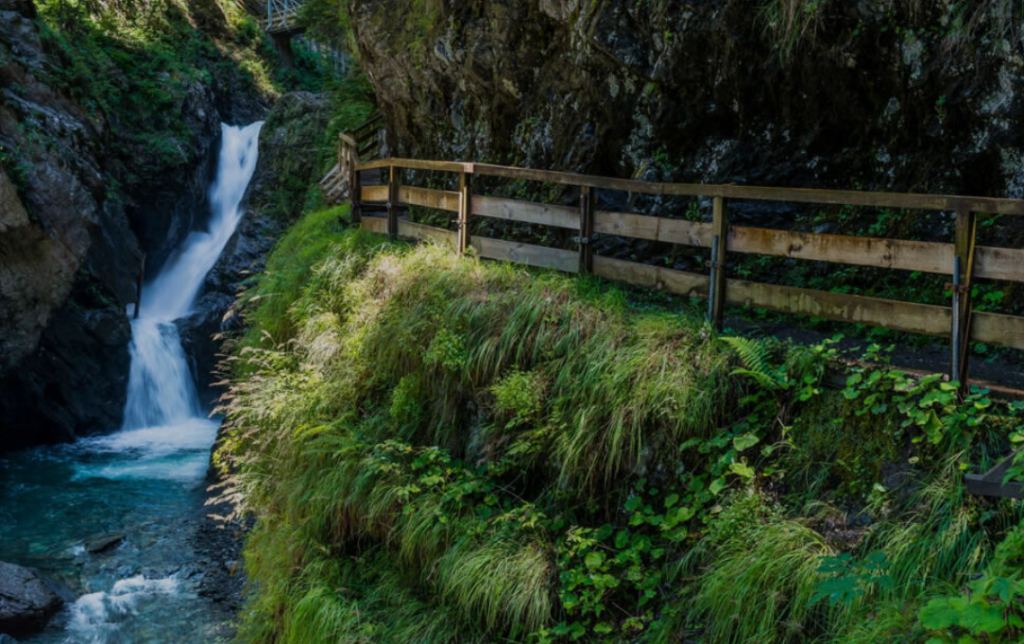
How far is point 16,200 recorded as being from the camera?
14.3 meters

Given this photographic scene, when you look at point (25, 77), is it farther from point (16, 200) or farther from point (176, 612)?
point (176, 612)

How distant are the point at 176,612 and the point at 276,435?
2.38m

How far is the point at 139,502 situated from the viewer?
40.1 feet

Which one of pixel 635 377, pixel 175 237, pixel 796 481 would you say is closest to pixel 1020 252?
pixel 796 481

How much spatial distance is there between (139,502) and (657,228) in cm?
910

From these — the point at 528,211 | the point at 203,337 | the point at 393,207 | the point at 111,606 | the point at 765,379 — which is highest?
the point at 393,207

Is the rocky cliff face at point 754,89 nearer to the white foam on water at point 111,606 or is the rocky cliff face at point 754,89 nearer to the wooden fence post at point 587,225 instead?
the wooden fence post at point 587,225

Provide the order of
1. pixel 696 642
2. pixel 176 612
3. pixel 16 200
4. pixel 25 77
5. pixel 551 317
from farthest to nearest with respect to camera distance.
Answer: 1. pixel 25 77
2. pixel 16 200
3. pixel 176 612
4. pixel 551 317
5. pixel 696 642

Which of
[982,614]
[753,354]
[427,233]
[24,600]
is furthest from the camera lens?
[427,233]

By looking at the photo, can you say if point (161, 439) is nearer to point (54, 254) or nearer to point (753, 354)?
point (54, 254)

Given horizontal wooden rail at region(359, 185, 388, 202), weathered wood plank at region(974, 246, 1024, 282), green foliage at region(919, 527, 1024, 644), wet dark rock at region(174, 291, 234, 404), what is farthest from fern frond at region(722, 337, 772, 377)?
wet dark rock at region(174, 291, 234, 404)

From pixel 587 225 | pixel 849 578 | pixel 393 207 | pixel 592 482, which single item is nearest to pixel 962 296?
pixel 849 578

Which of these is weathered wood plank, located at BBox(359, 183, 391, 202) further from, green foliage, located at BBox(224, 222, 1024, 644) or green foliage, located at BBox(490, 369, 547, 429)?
green foliage, located at BBox(490, 369, 547, 429)

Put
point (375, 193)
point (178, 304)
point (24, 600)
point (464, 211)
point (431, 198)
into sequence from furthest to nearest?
point (178, 304), point (375, 193), point (431, 198), point (464, 211), point (24, 600)
